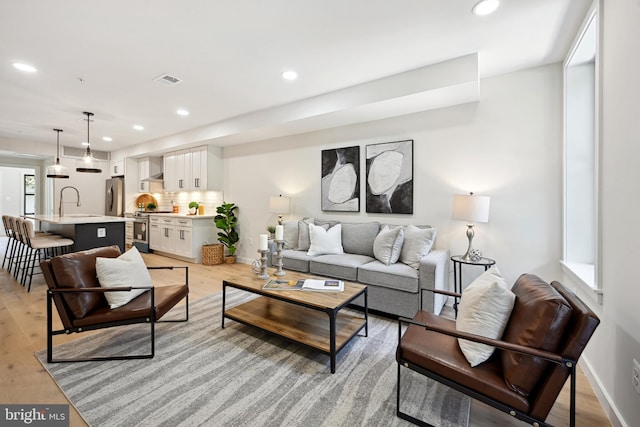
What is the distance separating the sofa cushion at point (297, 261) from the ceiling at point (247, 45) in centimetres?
190

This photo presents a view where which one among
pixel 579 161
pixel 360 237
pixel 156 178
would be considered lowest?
pixel 360 237

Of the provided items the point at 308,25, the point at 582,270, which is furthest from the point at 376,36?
the point at 582,270

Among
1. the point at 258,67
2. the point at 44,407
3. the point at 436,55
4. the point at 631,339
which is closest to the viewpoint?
the point at 631,339

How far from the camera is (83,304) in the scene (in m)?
2.12

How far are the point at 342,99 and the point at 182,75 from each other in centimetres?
188

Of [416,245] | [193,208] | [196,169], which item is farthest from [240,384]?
[193,208]

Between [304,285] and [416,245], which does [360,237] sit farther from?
[304,285]

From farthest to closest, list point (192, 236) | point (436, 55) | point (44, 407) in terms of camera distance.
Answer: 1. point (192, 236)
2. point (436, 55)
3. point (44, 407)

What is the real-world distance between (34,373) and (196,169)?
4438 millimetres

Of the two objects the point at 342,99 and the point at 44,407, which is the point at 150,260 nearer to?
the point at 44,407

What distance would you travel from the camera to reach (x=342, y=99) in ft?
11.4

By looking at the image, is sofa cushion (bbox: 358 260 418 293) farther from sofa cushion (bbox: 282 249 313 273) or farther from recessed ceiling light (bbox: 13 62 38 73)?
recessed ceiling light (bbox: 13 62 38 73)

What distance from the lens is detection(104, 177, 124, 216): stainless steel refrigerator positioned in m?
7.37

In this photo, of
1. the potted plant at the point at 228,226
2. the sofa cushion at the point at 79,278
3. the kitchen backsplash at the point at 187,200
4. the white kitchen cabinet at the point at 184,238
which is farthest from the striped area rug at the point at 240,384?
the kitchen backsplash at the point at 187,200
